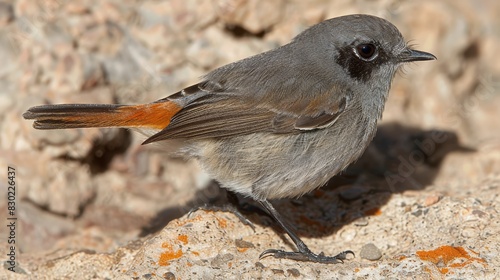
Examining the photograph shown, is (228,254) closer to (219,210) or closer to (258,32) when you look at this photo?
(219,210)

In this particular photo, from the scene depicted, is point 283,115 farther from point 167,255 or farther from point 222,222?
point 167,255

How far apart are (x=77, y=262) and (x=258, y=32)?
3.26 meters

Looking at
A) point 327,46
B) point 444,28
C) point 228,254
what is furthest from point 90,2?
point 444,28

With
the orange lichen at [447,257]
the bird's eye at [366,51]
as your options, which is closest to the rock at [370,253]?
the orange lichen at [447,257]

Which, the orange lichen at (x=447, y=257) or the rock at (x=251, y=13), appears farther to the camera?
the rock at (x=251, y=13)

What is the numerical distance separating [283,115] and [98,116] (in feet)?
4.46

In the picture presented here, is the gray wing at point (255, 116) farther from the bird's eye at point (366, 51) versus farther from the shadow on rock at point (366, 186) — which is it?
the shadow on rock at point (366, 186)

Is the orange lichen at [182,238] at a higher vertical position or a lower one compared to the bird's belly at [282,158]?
lower

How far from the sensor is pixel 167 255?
429 centimetres

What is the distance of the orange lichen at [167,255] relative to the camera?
13.9ft

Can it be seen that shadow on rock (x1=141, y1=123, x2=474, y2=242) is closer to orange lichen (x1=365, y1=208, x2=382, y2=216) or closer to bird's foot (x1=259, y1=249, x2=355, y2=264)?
orange lichen (x1=365, y1=208, x2=382, y2=216)

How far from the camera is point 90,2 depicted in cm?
661

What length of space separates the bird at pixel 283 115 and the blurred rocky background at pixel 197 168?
43 centimetres

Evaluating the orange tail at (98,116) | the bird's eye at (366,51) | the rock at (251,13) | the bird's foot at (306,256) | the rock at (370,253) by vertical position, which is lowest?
the bird's foot at (306,256)
